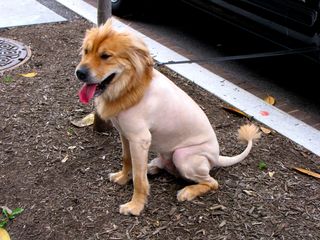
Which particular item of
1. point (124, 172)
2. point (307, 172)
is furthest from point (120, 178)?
point (307, 172)

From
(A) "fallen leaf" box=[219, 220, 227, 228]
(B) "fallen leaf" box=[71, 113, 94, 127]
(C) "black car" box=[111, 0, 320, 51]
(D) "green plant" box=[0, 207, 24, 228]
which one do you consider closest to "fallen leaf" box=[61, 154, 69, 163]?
(B) "fallen leaf" box=[71, 113, 94, 127]

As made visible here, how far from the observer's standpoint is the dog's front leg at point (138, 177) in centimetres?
287

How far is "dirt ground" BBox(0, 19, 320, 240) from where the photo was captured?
117 inches

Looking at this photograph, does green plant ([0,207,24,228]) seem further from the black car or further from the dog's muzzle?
the black car

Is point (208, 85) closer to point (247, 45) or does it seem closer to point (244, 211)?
point (247, 45)

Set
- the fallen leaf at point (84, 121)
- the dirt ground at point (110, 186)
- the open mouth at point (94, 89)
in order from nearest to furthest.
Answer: the open mouth at point (94, 89), the dirt ground at point (110, 186), the fallen leaf at point (84, 121)

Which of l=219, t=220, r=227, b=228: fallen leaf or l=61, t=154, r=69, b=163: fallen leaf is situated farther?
l=61, t=154, r=69, b=163: fallen leaf

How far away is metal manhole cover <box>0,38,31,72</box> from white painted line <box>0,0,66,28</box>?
1.93ft

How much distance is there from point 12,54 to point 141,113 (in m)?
2.67

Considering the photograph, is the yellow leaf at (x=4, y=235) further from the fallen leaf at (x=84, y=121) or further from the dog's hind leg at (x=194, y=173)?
the fallen leaf at (x=84, y=121)

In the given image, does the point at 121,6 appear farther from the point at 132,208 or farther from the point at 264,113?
the point at 132,208

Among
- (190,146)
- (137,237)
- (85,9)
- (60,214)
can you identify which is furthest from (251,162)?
(85,9)

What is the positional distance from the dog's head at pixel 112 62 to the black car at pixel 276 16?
181cm

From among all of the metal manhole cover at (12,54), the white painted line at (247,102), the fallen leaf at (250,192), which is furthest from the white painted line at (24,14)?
the fallen leaf at (250,192)
